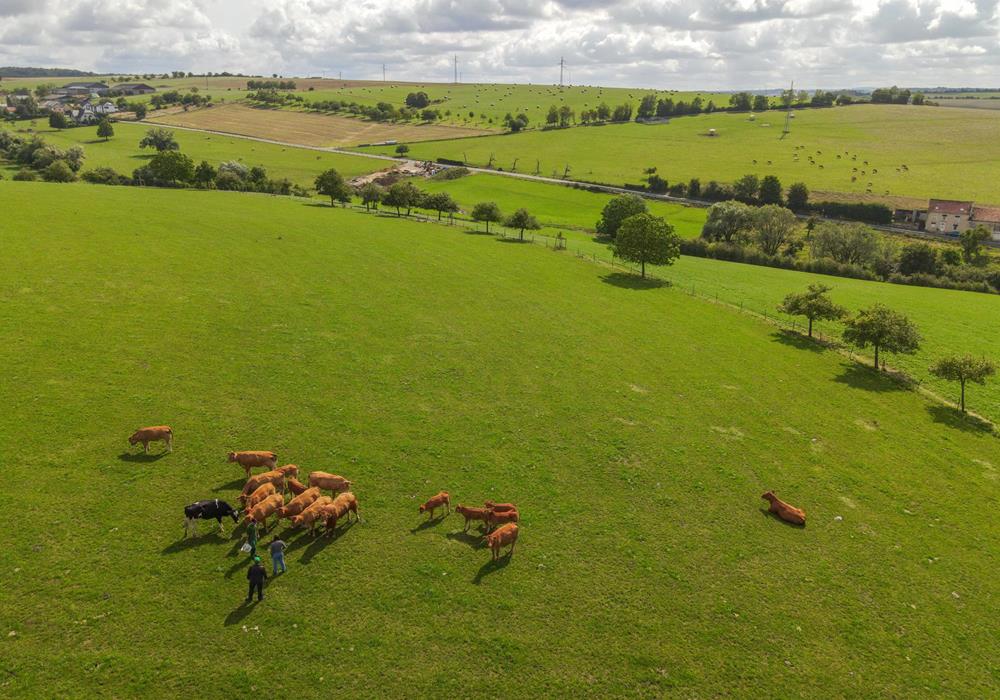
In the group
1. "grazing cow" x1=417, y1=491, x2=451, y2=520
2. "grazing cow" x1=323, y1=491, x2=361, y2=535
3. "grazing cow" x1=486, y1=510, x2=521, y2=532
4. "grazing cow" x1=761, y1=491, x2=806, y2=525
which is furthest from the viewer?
"grazing cow" x1=761, y1=491, x2=806, y2=525

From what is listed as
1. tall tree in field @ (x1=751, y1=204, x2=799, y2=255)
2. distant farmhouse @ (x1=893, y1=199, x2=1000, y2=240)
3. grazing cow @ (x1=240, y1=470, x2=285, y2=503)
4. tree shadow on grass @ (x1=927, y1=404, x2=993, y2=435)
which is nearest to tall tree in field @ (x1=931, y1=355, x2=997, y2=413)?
tree shadow on grass @ (x1=927, y1=404, x2=993, y2=435)

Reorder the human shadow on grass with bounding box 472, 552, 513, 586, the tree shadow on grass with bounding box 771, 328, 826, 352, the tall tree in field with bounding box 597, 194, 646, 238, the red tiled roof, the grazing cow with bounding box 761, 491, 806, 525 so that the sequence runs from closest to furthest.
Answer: the human shadow on grass with bounding box 472, 552, 513, 586 → the grazing cow with bounding box 761, 491, 806, 525 → the tree shadow on grass with bounding box 771, 328, 826, 352 → the tall tree in field with bounding box 597, 194, 646, 238 → the red tiled roof

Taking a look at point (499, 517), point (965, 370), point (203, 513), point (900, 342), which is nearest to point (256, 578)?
point (203, 513)

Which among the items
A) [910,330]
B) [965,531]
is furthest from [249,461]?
[910,330]

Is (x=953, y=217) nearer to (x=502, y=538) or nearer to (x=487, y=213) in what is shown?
(x=487, y=213)

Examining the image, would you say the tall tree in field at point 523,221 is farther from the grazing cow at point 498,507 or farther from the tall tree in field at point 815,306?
the grazing cow at point 498,507

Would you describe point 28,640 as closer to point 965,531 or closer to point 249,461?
point 249,461

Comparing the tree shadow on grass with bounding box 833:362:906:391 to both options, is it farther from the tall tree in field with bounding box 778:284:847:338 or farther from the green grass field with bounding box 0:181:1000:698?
the tall tree in field with bounding box 778:284:847:338

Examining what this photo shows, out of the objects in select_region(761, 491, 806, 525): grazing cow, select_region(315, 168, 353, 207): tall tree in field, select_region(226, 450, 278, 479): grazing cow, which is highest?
select_region(315, 168, 353, 207): tall tree in field
